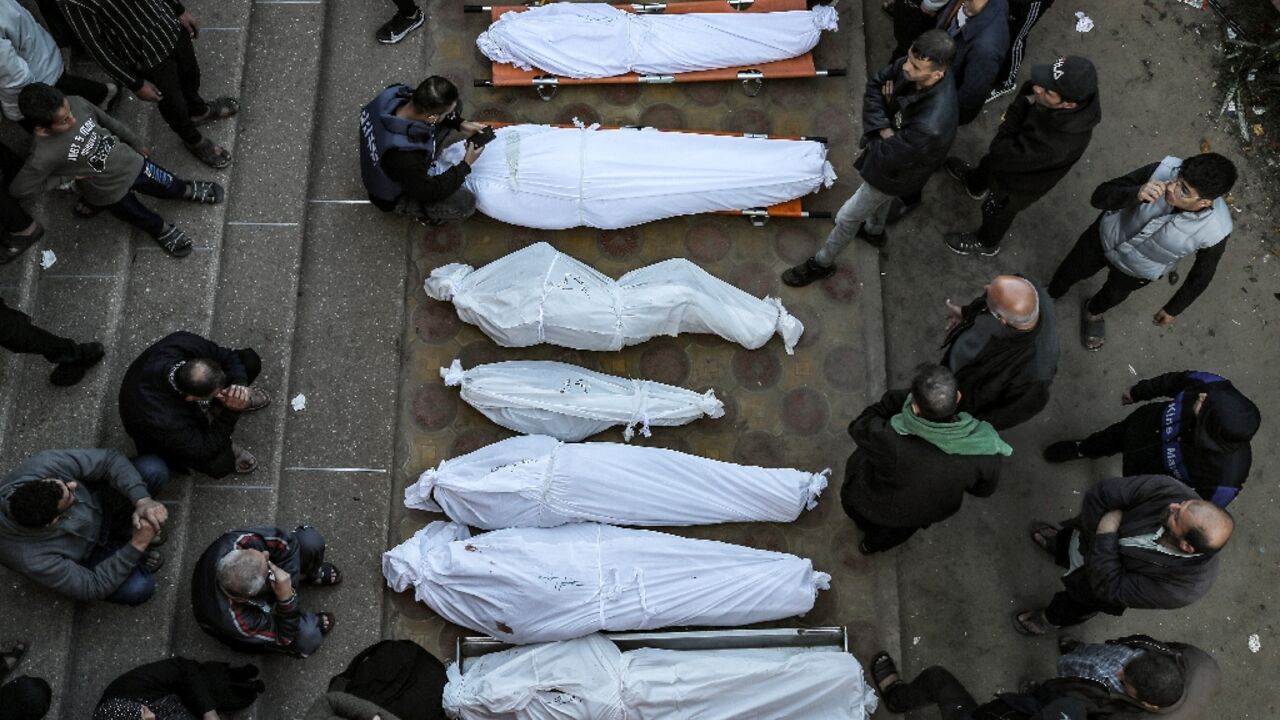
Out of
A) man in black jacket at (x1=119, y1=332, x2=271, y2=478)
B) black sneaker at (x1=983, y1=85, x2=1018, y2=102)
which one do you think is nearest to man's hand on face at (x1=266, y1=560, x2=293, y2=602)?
man in black jacket at (x1=119, y1=332, x2=271, y2=478)

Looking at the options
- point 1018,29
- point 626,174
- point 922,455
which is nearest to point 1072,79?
point 1018,29

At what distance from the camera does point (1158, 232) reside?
4.43 m

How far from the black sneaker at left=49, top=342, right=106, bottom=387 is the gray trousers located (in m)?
3.60

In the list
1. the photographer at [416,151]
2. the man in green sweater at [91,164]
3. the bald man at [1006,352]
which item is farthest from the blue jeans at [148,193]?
the bald man at [1006,352]

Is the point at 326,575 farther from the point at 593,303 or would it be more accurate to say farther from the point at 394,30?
the point at 394,30

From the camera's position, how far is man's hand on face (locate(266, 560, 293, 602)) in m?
4.02

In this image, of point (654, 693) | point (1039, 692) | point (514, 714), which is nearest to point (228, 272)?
point (514, 714)

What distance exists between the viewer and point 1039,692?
4078 mm

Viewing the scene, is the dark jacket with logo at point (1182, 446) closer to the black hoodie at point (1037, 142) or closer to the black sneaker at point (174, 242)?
the black hoodie at point (1037, 142)

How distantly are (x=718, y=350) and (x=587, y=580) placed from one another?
57.8 inches

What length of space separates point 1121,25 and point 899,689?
426cm

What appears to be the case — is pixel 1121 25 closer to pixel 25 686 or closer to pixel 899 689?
pixel 899 689

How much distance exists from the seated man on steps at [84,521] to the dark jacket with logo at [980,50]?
13.6ft

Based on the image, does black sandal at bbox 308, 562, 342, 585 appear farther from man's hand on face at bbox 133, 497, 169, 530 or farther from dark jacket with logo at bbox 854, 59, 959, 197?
dark jacket with logo at bbox 854, 59, 959, 197
